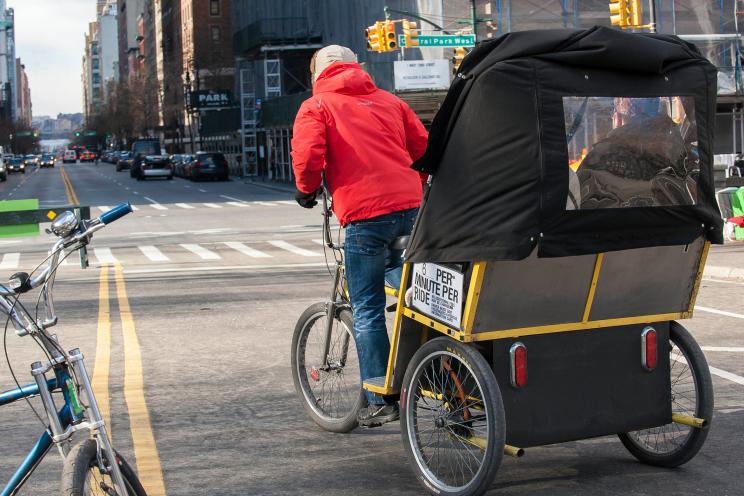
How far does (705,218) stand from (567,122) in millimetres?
894

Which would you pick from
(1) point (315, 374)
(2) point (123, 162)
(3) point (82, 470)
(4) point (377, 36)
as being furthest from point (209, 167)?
(3) point (82, 470)

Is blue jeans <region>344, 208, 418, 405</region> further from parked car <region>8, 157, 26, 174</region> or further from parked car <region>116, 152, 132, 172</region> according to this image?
parked car <region>8, 157, 26, 174</region>

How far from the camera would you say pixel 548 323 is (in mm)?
5172

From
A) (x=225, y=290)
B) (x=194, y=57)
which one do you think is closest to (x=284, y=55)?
(x=194, y=57)

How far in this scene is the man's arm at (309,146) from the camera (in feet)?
18.9

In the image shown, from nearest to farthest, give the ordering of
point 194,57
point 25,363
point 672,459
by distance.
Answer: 1. point 672,459
2. point 25,363
3. point 194,57

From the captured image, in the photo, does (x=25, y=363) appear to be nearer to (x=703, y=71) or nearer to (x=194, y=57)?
(x=703, y=71)

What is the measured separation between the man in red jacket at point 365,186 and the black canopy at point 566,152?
1.74 ft

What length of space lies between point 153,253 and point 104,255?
87cm

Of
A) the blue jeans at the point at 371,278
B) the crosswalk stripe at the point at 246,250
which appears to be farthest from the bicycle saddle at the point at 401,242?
the crosswalk stripe at the point at 246,250

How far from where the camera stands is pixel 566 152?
4.84m

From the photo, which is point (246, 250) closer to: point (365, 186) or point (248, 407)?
point (248, 407)

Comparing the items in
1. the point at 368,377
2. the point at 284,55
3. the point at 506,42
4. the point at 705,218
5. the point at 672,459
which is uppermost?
the point at 284,55

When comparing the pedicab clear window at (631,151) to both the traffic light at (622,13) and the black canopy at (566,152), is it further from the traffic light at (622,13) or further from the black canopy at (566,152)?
the traffic light at (622,13)
